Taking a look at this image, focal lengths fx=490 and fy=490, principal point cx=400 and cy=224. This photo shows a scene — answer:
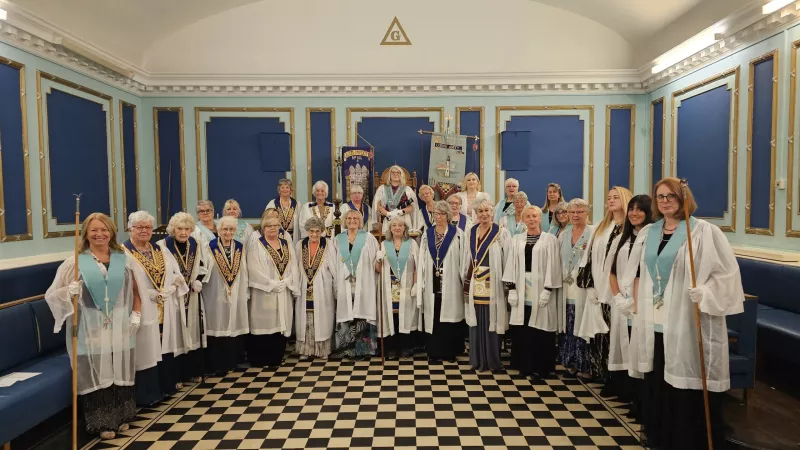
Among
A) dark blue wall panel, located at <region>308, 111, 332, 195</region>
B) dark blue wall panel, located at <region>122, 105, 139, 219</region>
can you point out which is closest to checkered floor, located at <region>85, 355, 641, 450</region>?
dark blue wall panel, located at <region>308, 111, 332, 195</region>

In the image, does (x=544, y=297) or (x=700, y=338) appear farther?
(x=544, y=297)

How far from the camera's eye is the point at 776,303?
5430mm

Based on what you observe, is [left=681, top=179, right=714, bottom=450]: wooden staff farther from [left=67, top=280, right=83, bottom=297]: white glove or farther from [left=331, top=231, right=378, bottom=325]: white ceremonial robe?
[left=67, top=280, right=83, bottom=297]: white glove

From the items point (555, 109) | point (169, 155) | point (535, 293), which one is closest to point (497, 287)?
point (535, 293)

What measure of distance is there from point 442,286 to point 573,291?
1.57 m

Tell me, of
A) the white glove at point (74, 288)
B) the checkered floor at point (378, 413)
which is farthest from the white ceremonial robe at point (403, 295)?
the white glove at point (74, 288)

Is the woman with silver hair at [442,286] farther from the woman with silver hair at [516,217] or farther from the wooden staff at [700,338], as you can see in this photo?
the wooden staff at [700,338]

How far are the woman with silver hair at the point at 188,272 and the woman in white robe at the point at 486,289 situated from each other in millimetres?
3089

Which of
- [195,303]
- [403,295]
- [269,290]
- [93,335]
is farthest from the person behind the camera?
[403,295]

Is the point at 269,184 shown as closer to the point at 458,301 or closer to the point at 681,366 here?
the point at 458,301

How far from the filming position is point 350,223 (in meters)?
6.37

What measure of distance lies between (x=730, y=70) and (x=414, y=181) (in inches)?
199

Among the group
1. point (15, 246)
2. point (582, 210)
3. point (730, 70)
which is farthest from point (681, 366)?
point (15, 246)

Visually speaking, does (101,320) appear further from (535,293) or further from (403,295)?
(535,293)
